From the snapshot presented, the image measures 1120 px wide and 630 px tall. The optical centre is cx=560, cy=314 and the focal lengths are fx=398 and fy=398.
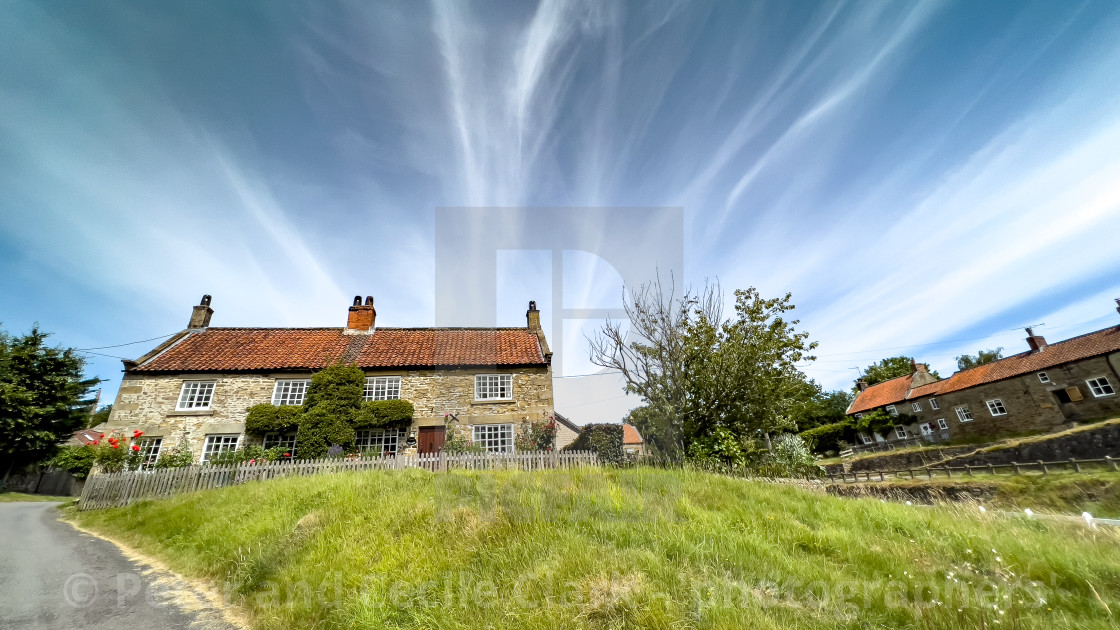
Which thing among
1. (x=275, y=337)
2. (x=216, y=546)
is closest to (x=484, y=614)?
(x=216, y=546)

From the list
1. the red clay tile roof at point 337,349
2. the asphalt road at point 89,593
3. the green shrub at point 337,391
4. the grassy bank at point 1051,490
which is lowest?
the grassy bank at point 1051,490

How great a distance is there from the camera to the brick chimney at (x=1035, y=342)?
34341mm

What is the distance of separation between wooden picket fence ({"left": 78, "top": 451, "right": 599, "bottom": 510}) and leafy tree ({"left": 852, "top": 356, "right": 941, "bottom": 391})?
64.3m

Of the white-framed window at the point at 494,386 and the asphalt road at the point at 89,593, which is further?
the white-framed window at the point at 494,386

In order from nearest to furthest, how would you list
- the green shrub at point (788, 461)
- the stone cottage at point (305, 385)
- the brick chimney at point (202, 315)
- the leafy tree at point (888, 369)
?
the green shrub at point (788, 461) < the stone cottage at point (305, 385) < the brick chimney at point (202, 315) < the leafy tree at point (888, 369)

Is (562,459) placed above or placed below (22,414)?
below

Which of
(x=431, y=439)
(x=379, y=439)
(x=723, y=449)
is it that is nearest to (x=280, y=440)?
(x=379, y=439)

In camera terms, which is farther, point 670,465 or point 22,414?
point 22,414

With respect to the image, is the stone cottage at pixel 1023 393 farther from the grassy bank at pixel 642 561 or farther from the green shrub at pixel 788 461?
the grassy bank at pixel 642 561

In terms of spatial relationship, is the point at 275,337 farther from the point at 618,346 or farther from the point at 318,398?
the point at 618,346

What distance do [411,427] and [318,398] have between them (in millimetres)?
4553

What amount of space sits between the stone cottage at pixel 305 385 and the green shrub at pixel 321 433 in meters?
1.07

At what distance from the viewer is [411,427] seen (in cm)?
2009

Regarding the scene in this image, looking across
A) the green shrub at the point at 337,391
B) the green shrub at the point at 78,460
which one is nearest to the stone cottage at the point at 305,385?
the green shrub at the point at 337,391
